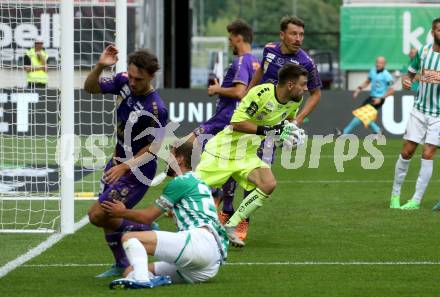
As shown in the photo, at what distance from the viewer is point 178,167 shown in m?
8.48

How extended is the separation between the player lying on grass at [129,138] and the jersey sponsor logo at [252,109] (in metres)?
1.55

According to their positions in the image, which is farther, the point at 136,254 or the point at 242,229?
the point at 242,229

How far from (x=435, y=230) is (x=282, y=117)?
7.41ft

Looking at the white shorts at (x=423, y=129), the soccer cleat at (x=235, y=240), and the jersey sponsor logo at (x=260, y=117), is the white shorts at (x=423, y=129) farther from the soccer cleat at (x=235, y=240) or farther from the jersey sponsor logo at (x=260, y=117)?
the soccer cleat at (x=235, y=240)

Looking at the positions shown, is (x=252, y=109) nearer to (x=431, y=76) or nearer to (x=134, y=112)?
(x=134, y=112)

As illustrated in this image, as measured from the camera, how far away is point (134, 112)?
9.21m

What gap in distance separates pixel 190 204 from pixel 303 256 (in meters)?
2.15

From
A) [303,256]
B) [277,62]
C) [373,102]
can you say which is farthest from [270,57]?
[373,102]

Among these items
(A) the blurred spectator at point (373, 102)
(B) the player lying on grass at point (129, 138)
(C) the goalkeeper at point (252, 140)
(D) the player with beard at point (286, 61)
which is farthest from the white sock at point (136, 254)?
(A) the blurred spectator at point (373, 102)

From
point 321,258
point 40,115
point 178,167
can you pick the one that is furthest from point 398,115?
point 178,167

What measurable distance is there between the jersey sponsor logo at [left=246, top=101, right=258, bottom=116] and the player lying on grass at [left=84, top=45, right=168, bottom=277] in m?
1.55

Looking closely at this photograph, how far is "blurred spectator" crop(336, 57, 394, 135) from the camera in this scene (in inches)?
1051

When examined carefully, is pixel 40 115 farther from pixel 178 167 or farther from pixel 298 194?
pixel 178 167

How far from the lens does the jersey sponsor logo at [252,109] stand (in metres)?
10.7
